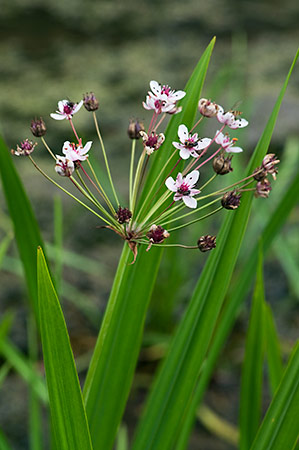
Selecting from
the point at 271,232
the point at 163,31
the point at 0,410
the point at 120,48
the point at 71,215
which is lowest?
the point at 0,410

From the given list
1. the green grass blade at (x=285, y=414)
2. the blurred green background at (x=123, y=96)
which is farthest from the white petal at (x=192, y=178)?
the blurred green background at (x=123, y=96)

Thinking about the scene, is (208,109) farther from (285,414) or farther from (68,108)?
(285,414)

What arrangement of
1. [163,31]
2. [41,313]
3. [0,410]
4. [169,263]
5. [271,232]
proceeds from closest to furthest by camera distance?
1. [41,313]
2. [271,232]
3. [0,410]
4. [169,263]
5. [163,31]

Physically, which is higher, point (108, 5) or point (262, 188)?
point (108, 5)

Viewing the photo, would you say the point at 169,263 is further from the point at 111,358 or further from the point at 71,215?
the point at 111,358

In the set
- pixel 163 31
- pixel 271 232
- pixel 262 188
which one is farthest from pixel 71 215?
pixel 163 31

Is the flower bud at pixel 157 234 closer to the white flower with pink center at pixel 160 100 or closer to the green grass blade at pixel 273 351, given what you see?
the white flower with pink center at pixel 160 100

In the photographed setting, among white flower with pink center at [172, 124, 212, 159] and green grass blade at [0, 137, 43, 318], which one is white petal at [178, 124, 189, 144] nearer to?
white flower with pink center at [172, 124, 212, 159]
